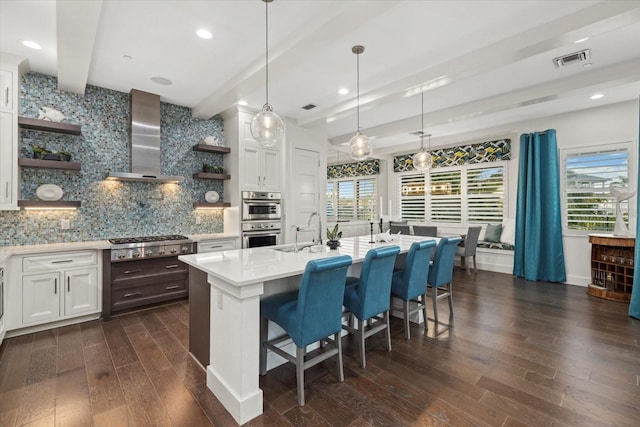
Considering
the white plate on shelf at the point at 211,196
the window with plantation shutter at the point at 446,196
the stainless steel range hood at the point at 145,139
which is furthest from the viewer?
the window with plantation shutter at the point at 446,196

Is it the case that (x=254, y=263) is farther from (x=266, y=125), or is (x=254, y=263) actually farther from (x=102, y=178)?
(x=102, y=178)

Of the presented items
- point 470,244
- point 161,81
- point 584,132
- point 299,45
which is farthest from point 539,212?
point 161,81

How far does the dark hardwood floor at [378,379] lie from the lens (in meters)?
1.85

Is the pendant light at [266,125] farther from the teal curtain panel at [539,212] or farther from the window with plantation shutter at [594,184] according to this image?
the window with plantation shutter at [594,184]

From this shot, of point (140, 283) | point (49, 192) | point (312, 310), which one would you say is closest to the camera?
point (312, 310)

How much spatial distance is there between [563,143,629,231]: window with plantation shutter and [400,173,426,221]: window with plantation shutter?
288 cm

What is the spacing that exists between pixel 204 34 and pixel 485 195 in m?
5.97

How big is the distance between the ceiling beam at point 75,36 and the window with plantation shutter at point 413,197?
6.68 metres

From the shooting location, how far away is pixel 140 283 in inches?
145

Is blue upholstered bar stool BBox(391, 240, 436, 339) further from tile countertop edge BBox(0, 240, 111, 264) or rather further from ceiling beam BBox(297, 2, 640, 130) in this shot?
tile countertop edge BBox(0, 240, 111, 264)

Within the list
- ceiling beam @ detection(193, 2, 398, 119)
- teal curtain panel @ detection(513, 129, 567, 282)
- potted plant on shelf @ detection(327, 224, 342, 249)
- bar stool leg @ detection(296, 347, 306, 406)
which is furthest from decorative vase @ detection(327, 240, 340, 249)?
teal curtain panel @ detection(513, 129, 567, 282)

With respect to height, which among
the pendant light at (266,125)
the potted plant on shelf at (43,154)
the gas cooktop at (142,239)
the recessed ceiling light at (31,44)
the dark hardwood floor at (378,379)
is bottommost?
the dark hardwood floor at (378,379)

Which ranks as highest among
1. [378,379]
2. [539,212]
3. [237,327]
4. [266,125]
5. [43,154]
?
[266,125]

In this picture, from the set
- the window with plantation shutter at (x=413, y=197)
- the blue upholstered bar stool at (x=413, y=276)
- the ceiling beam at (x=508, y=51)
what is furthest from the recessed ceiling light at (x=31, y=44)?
the window with plantation shutter at (x=413, y=197)
